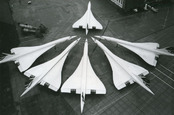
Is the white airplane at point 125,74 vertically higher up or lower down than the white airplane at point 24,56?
lower down

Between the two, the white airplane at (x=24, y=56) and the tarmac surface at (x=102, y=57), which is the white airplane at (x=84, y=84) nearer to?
the tarmac surface at (x=102, y=57)

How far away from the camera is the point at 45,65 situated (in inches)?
1258

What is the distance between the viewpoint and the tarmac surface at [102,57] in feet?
94.0

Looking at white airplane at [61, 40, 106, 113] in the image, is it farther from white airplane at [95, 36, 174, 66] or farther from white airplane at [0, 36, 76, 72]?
white airplane at [95, 36, 174, 66]

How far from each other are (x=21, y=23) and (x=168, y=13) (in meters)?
39.6

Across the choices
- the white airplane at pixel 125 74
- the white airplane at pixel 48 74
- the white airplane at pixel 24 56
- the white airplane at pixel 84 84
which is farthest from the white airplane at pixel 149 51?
the white airplane at pixel 24 56

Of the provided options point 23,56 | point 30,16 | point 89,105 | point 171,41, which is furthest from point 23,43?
point 171,41

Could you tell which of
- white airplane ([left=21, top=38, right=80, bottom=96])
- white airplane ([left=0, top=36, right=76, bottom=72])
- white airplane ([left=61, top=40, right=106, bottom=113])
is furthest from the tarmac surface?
white airplane ([left=0, top=36, right=76, bottom=72])

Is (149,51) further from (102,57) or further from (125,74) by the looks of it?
(102,57)

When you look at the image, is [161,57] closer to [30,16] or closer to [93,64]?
[93,64]

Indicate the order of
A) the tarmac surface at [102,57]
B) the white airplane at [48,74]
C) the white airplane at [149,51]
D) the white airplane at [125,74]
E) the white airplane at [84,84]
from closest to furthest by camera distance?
the white airplane at [84,84], the tarmac surface at [102,57], the white airplane at [48,74], the white airplane at [125,74], the white airplane at [149,51]

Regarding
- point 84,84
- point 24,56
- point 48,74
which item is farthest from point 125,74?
point 24,56

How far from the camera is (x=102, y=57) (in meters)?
36.6

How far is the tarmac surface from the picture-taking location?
94.0ft
